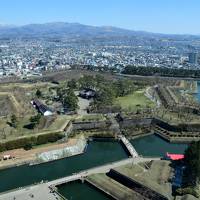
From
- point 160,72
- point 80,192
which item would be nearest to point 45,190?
point 80,192

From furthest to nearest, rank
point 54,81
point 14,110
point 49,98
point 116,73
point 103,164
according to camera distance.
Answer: point 116,73, point 54,81, point 49,98, point 14,110, point 103,164

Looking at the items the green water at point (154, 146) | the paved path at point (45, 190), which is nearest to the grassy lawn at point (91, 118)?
Answer: the green water at point (154, 146)

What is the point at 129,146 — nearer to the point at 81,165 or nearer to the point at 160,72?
the point at 81,165

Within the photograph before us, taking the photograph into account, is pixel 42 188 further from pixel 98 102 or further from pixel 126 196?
pixel 98 102

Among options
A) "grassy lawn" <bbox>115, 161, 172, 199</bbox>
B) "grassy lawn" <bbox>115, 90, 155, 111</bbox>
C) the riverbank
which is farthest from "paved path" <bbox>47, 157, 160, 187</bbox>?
"grassy lawn" <bbox>115, 90, 155, 111</bbox>

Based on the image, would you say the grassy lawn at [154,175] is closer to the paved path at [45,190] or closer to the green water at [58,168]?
the paved path at [45,190]

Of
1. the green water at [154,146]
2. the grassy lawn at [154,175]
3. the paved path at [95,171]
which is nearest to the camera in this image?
the grassy lawn at [154,175]

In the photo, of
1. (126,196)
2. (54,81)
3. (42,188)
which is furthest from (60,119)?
(54,81)

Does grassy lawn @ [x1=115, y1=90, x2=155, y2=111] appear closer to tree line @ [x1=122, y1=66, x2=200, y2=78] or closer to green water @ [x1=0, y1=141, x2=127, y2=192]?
green water @ [x1=0, y1=141, x2=127, y2=192]
